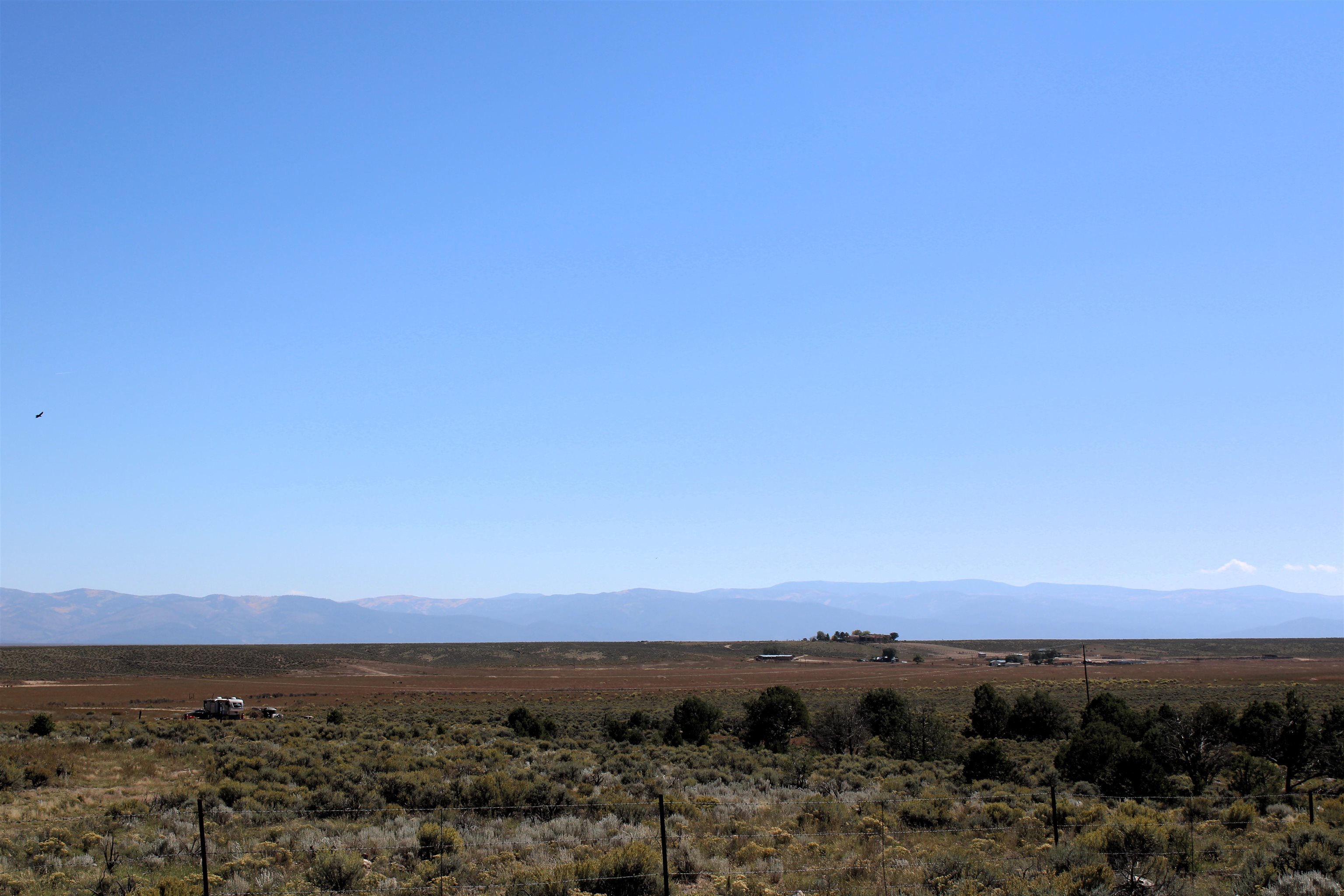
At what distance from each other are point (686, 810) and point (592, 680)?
77.3 m

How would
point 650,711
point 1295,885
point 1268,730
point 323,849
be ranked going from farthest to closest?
1. point 650,711
2. point 1268,730
3. point 323,849
4. point 1295,885

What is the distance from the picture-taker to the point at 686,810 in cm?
1655

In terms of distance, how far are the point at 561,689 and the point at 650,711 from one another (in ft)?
103

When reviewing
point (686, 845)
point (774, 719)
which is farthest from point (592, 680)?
point (686, 845)

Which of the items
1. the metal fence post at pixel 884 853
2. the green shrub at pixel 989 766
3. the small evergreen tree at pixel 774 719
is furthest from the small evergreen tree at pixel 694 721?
the metal fence post at pixel 884 853

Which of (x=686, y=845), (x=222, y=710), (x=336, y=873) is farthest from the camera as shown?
(x=222, y=710)

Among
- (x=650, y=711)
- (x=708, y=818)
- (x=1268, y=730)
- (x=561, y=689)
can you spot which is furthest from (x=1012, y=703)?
(x=708, y=818)

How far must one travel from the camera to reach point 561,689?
250ft

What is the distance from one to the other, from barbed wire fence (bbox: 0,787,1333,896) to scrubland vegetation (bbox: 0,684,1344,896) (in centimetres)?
6

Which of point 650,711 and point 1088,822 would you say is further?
point 650,711

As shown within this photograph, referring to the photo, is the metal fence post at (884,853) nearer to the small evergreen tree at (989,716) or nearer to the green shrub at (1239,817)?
the green shrub at (1239,817)

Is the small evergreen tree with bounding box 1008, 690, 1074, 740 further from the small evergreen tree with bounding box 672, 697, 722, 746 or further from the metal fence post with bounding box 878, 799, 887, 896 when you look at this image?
the metal fence post with bounding box 878, 799, 887, 896

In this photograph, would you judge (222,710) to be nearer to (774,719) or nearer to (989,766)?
(774,719)

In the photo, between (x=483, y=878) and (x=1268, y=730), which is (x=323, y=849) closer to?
(x=483, y=878)
